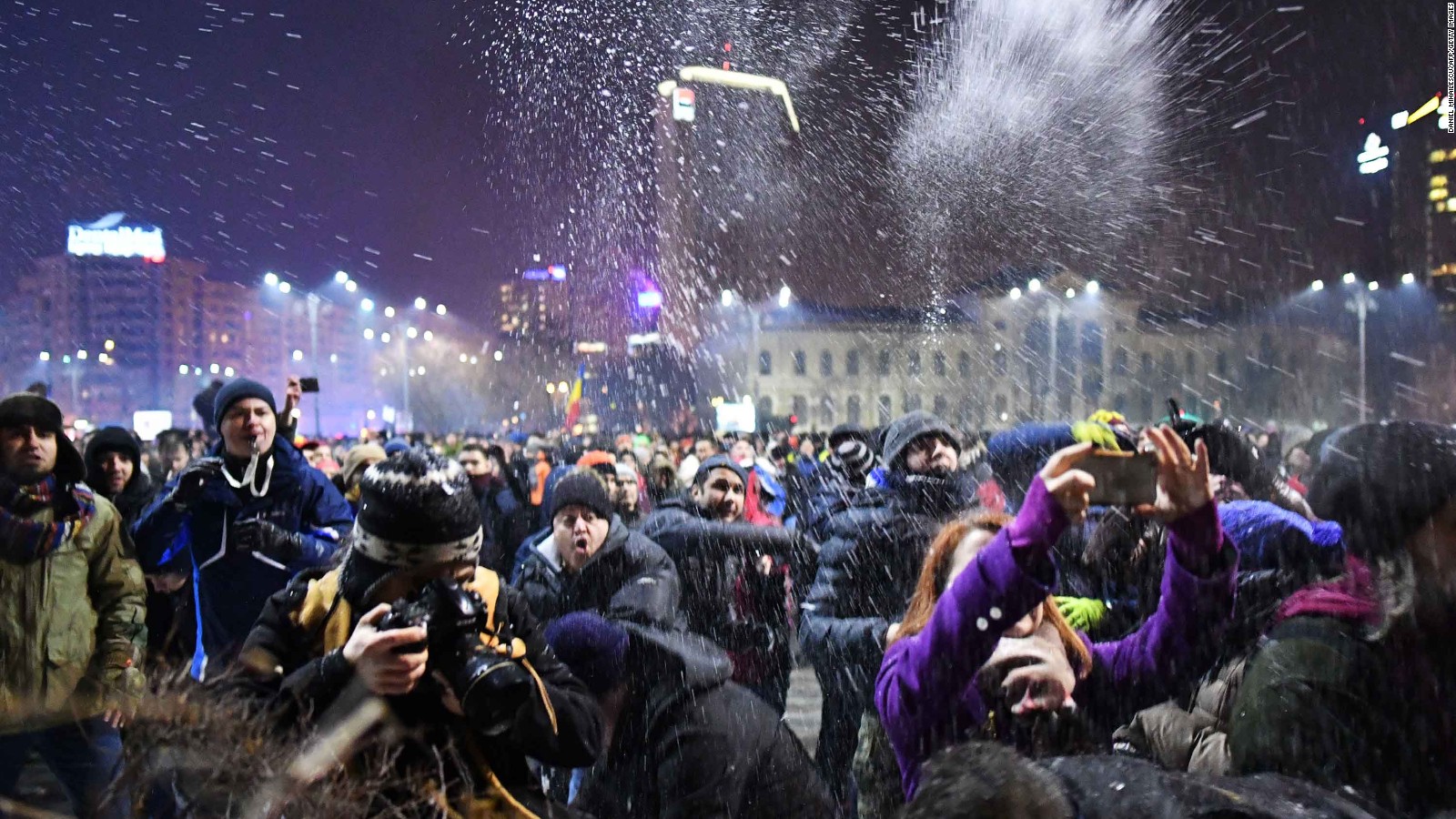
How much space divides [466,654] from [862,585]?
7.40 feet

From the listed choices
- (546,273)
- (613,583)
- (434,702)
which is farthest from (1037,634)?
(546,273)

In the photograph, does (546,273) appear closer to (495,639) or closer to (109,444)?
(109,444)

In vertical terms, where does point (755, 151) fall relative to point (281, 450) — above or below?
above

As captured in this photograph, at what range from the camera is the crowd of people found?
1828 mm

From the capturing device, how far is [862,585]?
4.04 meters

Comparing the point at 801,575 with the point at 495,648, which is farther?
the point at 801,575

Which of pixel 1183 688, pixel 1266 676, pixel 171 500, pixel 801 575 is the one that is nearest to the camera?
pixel 1266 676

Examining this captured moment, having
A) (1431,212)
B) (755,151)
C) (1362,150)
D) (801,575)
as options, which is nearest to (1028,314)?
(755,151)

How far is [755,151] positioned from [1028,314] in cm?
2663

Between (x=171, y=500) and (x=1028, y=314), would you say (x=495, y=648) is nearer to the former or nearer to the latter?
(x=171, y=500)

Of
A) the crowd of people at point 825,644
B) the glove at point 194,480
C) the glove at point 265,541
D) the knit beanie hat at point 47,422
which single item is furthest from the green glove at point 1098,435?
the knit beanie hat at point 47,422

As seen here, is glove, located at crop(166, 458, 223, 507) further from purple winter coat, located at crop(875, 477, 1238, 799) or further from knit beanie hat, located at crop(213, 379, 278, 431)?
purple winter coat, located at crop(875, 477, 1238, 799)

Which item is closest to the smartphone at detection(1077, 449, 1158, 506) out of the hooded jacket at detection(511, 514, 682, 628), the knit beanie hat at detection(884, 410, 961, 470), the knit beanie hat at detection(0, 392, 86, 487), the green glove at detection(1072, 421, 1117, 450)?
the green glove at detection(1072, 421, 1117, 450)

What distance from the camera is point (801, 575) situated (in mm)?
5305
